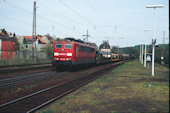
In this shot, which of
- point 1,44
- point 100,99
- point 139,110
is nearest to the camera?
point 139,110

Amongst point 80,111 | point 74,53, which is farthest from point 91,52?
point 80,111

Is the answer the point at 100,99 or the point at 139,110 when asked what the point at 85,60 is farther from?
the point at 139,110

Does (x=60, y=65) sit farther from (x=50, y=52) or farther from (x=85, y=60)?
(x=50, y=52)

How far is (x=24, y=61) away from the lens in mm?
31016

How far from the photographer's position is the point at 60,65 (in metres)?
19.3

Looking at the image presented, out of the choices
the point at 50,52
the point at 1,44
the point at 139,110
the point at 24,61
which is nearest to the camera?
the point at 139,110

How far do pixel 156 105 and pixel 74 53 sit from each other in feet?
44.2

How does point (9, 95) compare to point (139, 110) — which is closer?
point (139, 110)

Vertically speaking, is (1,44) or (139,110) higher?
(1,44)

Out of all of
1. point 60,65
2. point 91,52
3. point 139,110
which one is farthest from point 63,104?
point 91,52

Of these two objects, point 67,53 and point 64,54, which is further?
point 64,54

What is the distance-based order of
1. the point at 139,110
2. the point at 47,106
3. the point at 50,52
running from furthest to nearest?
1. the point at 50,52
2. the point at 47,106
3. the point at 139,110

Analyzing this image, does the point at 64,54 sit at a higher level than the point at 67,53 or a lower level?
lower

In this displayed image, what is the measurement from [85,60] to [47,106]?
16.7 metres
